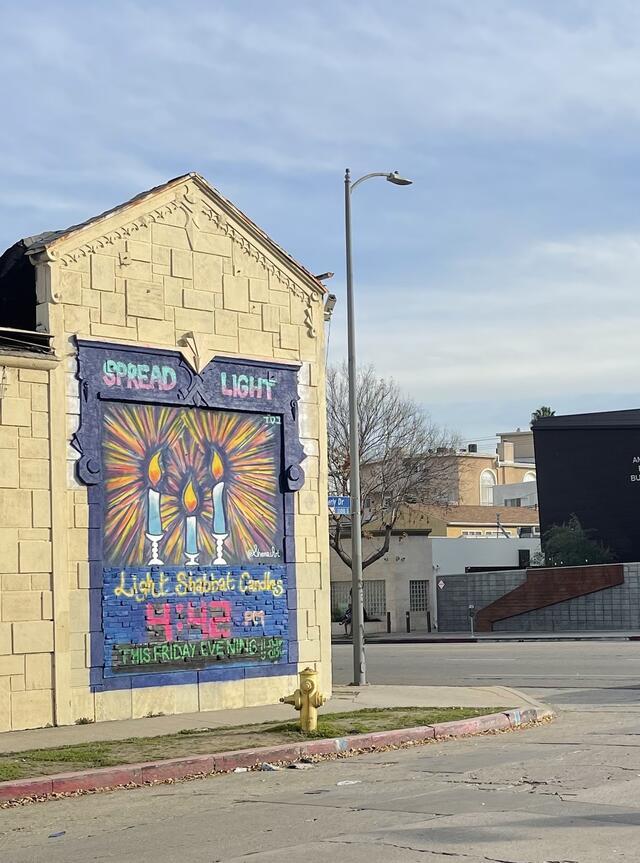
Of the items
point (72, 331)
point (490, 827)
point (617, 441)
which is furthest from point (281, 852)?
point (617, 441)

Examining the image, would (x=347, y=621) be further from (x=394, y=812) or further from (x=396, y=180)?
(x=394, y=812)

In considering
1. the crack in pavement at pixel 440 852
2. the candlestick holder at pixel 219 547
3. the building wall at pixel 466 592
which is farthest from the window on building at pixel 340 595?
the crack in pavement at pixel 440 852

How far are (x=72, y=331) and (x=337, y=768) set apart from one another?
24.6ft

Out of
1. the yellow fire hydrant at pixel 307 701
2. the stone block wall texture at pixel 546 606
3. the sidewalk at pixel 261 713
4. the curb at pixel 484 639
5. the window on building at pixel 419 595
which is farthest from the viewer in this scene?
the window on building at pixel 419 595

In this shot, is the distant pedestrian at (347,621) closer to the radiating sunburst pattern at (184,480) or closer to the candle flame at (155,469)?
the radiating sunburst pattern at (184,480)

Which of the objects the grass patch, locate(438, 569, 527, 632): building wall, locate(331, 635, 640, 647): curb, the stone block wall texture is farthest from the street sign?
locate(438, 569, 527, 632): building wall

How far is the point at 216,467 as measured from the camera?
60.7 ft

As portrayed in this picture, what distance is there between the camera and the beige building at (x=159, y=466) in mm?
16219

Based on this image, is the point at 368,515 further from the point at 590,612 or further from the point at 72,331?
the point at 72,331

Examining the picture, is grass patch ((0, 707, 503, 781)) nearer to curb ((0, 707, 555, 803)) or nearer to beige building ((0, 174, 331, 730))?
curb ((0, 707, 555, 803))

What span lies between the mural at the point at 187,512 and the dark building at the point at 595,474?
34568 mm
